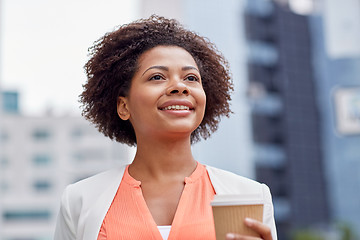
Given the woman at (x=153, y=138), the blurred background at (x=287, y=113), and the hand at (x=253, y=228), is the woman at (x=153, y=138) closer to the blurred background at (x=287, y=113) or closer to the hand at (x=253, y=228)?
the hand at (x=253, y=228)

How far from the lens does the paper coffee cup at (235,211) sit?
116cm

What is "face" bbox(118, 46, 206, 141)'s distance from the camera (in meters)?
1.54

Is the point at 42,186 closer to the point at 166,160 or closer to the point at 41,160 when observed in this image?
the point at 41,160

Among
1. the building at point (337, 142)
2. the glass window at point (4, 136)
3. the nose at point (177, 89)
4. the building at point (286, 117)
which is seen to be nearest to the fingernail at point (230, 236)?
the nose at point (177, 89)

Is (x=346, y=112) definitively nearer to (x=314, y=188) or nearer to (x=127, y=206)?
(x=127, y=206)

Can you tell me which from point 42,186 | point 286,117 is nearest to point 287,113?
point 286,117

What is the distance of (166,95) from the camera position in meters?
1.54

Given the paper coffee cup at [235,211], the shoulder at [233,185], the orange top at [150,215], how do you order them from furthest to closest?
the shoulder at [233,185], the orange top at [150,215], the paper coffee cup at [235,211]

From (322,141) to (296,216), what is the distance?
479 cm

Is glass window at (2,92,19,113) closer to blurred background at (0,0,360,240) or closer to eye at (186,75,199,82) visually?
blurred background at (0,0,360,240)

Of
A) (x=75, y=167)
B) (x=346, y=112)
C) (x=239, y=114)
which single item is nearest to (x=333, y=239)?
(x=239, y=114)

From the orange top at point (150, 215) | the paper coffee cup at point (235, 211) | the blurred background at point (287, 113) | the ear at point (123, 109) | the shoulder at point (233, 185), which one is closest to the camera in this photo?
the paper coffee cup at point (235, 211)

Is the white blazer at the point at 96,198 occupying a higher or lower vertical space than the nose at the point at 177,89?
lower

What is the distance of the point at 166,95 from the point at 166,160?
20 centimetres
